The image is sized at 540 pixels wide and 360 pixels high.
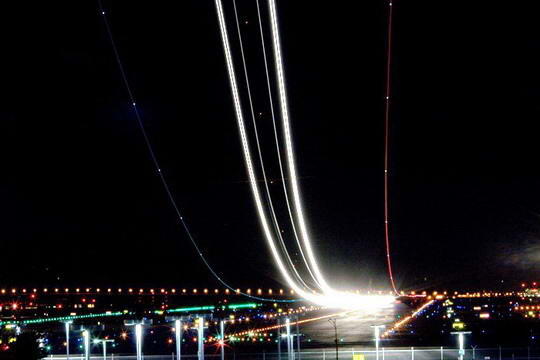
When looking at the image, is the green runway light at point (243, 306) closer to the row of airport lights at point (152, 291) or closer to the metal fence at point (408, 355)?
the row of airport lights at point (152, 291)

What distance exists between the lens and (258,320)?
3799 inches

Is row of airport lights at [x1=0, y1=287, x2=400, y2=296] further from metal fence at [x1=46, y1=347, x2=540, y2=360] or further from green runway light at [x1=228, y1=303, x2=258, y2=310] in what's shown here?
metal fence at [x1=46, y1=347, x2=540, y2=360]

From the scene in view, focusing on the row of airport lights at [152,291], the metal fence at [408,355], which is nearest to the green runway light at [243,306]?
the row of airport lights at [152,291]

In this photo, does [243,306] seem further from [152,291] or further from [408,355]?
[408,355]

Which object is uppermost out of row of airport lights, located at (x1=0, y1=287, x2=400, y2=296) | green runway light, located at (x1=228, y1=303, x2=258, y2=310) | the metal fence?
the metal fence

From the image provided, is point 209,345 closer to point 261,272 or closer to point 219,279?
point 261,272

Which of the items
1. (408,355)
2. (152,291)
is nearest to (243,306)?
(152,291)

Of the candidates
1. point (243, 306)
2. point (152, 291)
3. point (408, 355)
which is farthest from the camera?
point (243, 306)

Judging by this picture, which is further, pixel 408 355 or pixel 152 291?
pixel 152 291

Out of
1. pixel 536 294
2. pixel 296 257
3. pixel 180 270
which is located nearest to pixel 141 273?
pixel 180 270

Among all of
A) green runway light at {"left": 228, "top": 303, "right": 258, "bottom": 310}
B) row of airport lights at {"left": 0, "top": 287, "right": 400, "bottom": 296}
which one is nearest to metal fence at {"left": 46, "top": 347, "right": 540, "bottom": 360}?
row of airport lights at {"left": 0, "top": 287, "right": 400, "bottom": 296}

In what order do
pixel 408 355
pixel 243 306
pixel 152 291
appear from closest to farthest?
pixel 408 355 → pixel 152 291 → pixel 243 306

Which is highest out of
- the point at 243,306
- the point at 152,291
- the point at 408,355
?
the point at 408,355

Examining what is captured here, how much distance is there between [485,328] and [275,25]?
200 ft
